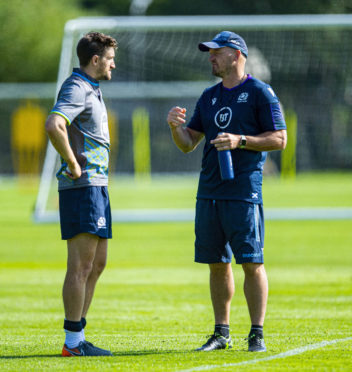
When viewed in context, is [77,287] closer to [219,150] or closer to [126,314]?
[219,150]

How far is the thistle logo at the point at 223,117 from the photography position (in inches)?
251

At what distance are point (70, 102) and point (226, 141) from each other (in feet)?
3.52

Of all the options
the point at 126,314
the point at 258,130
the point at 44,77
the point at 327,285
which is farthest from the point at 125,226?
the point at 44,77

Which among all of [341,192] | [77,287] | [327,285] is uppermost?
[77,287]

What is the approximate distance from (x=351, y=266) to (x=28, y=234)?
7161mm

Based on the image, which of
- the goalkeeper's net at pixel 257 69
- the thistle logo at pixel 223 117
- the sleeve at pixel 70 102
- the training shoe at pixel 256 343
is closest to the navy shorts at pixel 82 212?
the sleeve at pixel 70 102

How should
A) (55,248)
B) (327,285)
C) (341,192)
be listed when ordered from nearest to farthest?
(327,285) < (55,248) < (341,192)

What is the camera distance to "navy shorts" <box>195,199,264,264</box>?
623cm

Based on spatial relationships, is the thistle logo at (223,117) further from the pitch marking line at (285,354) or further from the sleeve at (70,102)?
the pitch marking line at (285,354)

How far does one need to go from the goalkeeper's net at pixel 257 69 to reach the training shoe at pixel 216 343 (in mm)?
10919

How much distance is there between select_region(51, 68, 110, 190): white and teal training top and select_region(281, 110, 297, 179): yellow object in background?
693 inches

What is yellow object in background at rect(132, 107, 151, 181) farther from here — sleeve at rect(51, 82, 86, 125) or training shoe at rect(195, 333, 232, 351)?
sleeve at rect(51, 82, 86, 125)

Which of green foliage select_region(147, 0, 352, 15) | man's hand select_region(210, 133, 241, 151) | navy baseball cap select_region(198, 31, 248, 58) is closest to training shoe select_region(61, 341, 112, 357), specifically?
man's hand select_region(210, 133, 241, 151)

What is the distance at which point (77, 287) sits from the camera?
20.1 feet
